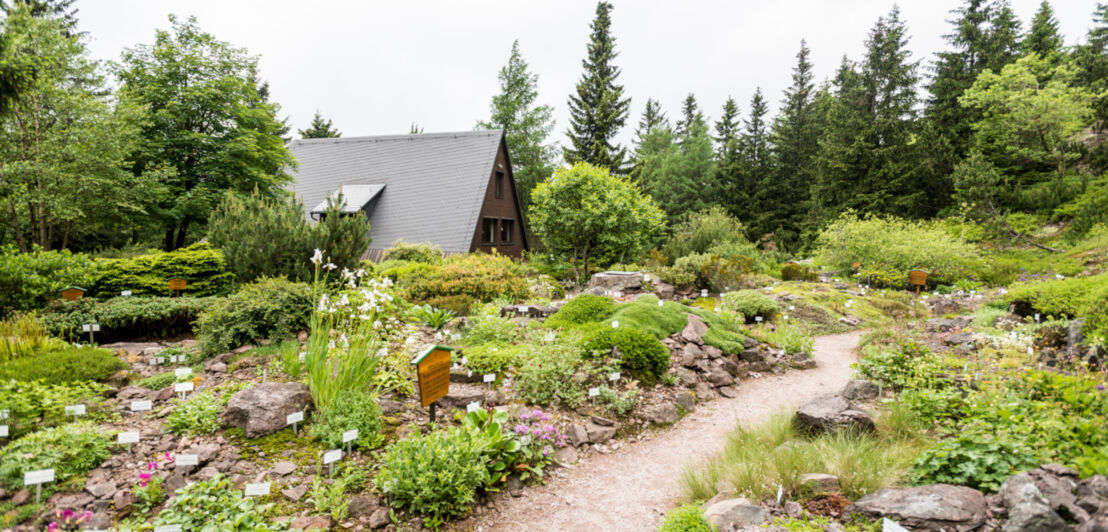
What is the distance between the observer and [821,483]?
3.39 meters

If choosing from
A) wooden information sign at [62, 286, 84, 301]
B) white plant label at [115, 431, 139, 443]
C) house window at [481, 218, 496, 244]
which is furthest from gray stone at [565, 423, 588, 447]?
house window at [481, 218, 496, 244]

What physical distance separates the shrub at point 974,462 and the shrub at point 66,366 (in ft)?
Answer: 24.7

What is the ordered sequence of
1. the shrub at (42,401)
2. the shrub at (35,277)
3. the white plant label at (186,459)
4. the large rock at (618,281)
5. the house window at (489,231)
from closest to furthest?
the white plant label at (186,459)
the shrub at (42,401)
the shrub at (35,277)
the large rock at (618,281)
the house window at (489,231)

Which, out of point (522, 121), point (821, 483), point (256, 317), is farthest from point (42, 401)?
point (522, 121)

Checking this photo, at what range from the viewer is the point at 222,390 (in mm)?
4703

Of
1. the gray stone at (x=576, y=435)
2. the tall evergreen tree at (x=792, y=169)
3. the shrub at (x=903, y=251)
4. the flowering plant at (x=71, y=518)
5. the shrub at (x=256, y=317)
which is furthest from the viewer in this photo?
the tall evergreen tree at (x=792, y=169)

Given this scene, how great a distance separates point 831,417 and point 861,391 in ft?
4.57

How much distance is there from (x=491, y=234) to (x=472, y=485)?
1819 centimetres

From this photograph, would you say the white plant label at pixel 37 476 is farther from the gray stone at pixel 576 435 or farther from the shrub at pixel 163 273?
the shrub at pixel 163 273

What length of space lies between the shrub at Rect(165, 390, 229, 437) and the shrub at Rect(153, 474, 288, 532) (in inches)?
36.0

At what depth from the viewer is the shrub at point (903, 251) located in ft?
48.0

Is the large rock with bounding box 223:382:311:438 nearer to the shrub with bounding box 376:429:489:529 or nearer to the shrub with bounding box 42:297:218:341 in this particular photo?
the shrub with bounding box 376:429:489:529

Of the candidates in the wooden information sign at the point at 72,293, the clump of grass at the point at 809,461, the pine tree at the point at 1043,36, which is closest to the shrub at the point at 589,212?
the clump of grass at the point at 809,461

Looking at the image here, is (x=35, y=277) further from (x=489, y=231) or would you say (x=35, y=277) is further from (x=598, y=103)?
(x=598, y=103)
